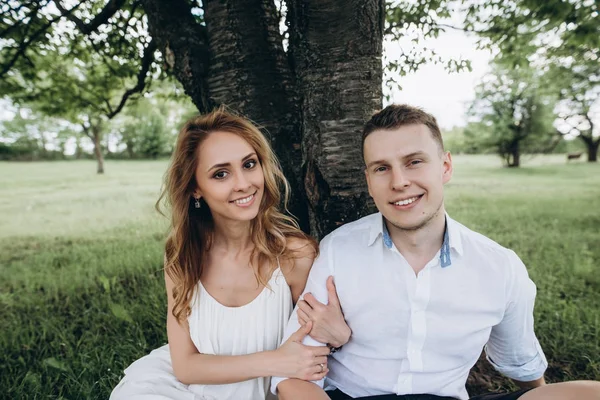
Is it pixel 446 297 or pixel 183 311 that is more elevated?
pixel 446 297

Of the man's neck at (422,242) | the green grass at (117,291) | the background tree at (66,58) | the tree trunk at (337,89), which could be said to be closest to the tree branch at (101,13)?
the background tree at (66,58)

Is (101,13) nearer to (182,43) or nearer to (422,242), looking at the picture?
(182,43)

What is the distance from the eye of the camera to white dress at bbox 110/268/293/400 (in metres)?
2.33

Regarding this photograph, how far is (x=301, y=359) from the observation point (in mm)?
1996

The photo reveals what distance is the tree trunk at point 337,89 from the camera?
2.46 m

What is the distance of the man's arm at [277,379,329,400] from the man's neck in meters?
0.81

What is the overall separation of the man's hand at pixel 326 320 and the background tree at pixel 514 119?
105 ft

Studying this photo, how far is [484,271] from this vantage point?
1962 millimetres

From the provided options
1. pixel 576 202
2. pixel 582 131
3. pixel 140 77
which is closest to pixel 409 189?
pixel 140 77

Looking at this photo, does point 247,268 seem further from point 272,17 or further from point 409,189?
point 272,17

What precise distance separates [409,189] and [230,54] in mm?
1948

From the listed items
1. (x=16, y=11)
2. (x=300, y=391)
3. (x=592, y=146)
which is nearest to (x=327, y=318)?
(x=300, y=391)

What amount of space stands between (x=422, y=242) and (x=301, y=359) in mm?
886

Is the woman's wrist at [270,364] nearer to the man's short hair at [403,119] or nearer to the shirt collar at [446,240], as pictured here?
the shirt collar at [446,240]
